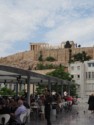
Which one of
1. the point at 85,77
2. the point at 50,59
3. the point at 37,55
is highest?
the point at 37,55

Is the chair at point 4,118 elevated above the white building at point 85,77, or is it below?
below

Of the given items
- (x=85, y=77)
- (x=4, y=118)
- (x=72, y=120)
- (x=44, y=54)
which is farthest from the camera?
(x=44, y=54)

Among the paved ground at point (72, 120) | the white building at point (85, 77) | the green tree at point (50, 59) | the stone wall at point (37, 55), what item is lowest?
the paved ground at point (72, 120)

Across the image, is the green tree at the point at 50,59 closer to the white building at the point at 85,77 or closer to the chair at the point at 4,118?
the white building at the point at 85,77

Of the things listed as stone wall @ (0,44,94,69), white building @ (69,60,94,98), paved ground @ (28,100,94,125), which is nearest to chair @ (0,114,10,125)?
paved ground @ (28,100,94,125)

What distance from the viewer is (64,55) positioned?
532ft

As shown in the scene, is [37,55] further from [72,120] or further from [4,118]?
[4,118]

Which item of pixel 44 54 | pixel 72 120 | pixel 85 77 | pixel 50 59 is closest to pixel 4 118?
pixel 72 120

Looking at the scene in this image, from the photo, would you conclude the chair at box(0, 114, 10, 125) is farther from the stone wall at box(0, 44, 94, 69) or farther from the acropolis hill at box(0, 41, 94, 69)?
the stone wall at box(0, 44, 94, 69)

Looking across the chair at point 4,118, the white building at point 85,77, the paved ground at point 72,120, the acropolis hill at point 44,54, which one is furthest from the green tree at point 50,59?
the chair at point 4,118

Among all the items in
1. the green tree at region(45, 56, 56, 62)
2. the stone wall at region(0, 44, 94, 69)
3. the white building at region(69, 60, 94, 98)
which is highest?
the stone wall at region(0, 44, 94, 69)

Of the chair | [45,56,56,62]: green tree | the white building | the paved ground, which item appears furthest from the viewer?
[45,56,56,62]: green tree

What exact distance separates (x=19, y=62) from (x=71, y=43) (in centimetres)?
3408

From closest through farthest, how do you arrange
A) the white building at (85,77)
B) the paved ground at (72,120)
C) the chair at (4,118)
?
the chair at (4,118)
the paved ground at (72,120)
the white building at (85,77)
